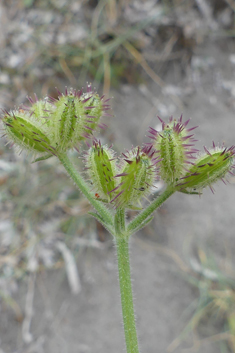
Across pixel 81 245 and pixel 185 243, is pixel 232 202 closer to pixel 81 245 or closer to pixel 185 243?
pixel 185 243

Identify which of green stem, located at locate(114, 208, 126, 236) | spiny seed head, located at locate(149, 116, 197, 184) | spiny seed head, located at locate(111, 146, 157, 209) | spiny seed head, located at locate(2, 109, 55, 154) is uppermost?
spiny seed head, located at locate(2, 109, 55, 154)

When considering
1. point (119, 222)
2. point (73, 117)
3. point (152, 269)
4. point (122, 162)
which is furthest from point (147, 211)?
point (152, 269)

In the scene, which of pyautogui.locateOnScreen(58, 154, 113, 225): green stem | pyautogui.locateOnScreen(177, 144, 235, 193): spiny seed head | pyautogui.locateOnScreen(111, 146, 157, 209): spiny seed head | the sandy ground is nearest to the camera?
pyautogui.locateOnScreen(111, 146, 157, 209): spiny seed head

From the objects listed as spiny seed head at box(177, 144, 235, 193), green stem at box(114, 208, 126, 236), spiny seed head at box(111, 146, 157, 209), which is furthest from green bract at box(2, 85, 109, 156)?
spiny seed head at box(177, 144, 235, 193)

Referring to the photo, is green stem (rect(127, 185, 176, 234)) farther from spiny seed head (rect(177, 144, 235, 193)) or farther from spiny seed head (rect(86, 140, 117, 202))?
spiny seed head (rect(86, 140, 117, 202))

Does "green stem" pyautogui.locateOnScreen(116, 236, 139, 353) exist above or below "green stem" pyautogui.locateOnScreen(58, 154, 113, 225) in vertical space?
below

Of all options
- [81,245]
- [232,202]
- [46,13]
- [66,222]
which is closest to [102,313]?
[81,245]
